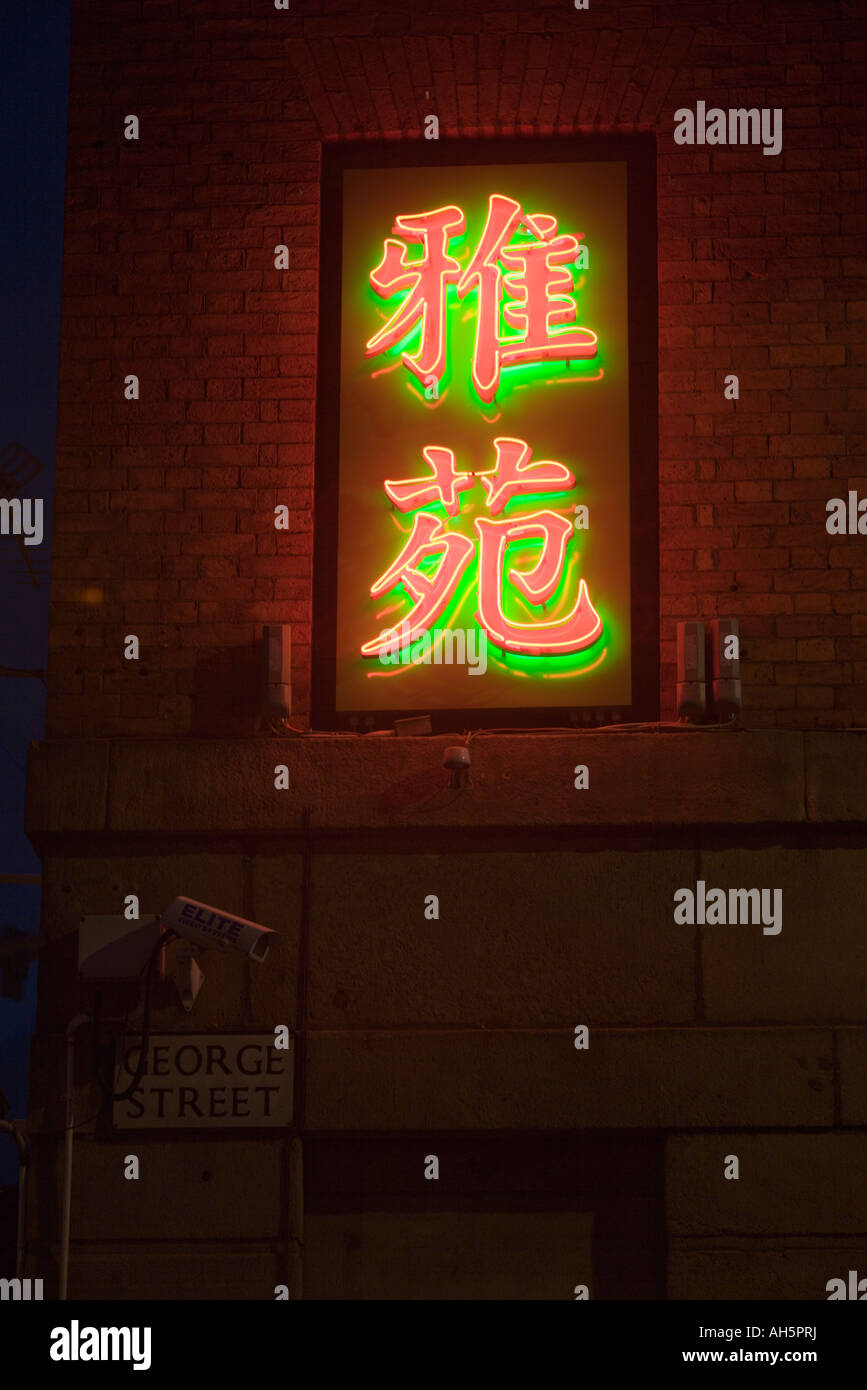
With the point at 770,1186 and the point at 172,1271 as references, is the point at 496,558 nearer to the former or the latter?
the point at 770,1186

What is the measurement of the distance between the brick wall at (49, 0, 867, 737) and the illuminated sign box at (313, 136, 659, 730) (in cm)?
14

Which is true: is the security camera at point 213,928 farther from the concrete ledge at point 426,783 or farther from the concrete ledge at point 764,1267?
the concrete ledge at point 764,1267

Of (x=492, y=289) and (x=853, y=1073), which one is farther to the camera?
(x=492, y=289)

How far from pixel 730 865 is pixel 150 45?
548 cm

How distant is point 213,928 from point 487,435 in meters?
2.96

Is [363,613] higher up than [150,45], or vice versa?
[150,45]

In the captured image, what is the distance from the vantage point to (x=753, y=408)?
8906mm

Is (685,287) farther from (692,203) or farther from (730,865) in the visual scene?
(730,865)

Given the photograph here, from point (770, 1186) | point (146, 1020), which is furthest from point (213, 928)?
point (770, 1186)

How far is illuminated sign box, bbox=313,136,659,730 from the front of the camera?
28.6 feet

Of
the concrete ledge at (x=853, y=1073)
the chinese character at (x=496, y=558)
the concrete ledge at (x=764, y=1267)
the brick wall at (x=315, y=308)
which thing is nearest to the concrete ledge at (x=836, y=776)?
the brick wall at (x=315, y=308)

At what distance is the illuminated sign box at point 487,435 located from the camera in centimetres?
870

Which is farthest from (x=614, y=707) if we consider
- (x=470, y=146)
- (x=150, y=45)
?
(x=150, y=45)

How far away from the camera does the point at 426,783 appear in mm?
8484
